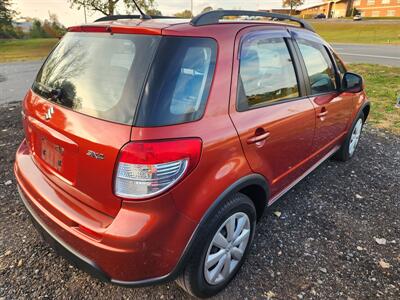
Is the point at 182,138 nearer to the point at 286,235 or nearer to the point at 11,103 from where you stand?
the point at 286,235

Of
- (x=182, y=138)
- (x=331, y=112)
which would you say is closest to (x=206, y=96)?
(x=182, y=138)

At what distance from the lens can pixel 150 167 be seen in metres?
1.60

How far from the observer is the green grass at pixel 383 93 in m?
6.00

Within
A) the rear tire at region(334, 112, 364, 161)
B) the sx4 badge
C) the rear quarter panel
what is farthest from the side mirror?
the sx4 badge

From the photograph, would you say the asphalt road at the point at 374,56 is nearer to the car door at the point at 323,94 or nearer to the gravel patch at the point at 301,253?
the car door at the point at 323,94

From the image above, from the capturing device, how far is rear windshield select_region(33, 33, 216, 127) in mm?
Answer: 1656

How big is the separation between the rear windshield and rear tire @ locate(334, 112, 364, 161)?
9.38 ft

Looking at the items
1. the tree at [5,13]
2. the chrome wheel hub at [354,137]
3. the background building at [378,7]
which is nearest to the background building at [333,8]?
the background building at [378,7]

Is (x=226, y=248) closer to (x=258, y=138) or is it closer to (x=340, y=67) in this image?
(x=258, y=138)

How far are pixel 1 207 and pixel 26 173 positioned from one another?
121cm

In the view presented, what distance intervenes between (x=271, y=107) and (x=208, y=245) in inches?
42.4

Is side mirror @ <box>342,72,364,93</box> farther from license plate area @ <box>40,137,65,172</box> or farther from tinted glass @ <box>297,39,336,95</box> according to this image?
license plate area @ <box>40,137,65,172</box>

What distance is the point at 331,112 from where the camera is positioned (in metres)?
3.26

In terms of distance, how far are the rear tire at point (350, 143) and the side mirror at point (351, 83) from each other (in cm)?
61
